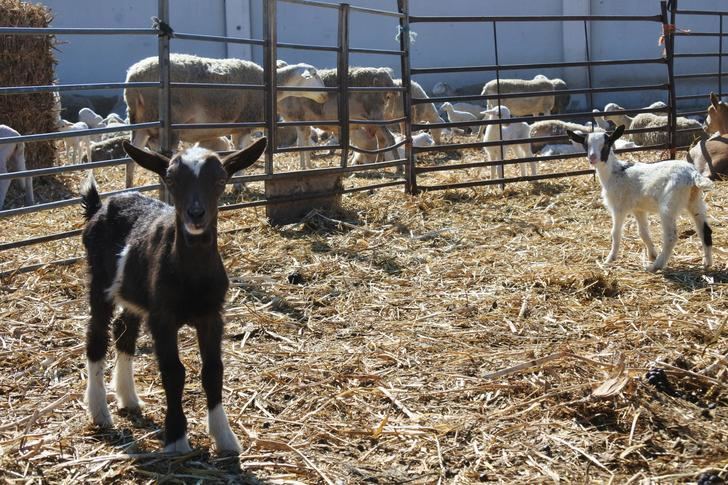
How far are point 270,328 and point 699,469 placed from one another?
10.3 feet

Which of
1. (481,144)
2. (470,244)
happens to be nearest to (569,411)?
(470,244)

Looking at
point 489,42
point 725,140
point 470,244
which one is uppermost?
point 489,42

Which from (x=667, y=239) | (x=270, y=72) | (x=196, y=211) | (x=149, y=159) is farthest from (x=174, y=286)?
(x=270, y=72)

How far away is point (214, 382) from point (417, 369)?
4.84 feet

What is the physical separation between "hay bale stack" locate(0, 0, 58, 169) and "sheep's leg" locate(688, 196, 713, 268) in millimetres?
9685

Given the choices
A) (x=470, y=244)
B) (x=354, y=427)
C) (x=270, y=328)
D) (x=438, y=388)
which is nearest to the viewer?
(x=354, y=427)

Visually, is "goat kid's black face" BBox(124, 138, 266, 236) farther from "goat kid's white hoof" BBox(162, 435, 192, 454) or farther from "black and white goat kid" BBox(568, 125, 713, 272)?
"black and white goat kid" BBox(568, 125, 713, 272)

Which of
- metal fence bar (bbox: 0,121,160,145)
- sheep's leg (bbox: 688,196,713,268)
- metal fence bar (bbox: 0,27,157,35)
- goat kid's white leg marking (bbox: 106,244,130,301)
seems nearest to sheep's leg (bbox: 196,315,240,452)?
goat kid's white leg marking (bbox: 106,244,130,301)

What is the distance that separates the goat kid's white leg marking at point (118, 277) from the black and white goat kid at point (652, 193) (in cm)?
456

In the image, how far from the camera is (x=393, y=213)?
10.4 m

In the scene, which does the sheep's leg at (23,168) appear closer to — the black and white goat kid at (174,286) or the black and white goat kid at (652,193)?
the black and white goat kid at (652,193)

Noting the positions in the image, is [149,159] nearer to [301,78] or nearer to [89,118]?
[301,78]

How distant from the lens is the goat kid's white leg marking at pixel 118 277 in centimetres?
452

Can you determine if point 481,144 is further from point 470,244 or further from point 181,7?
point 181,7
